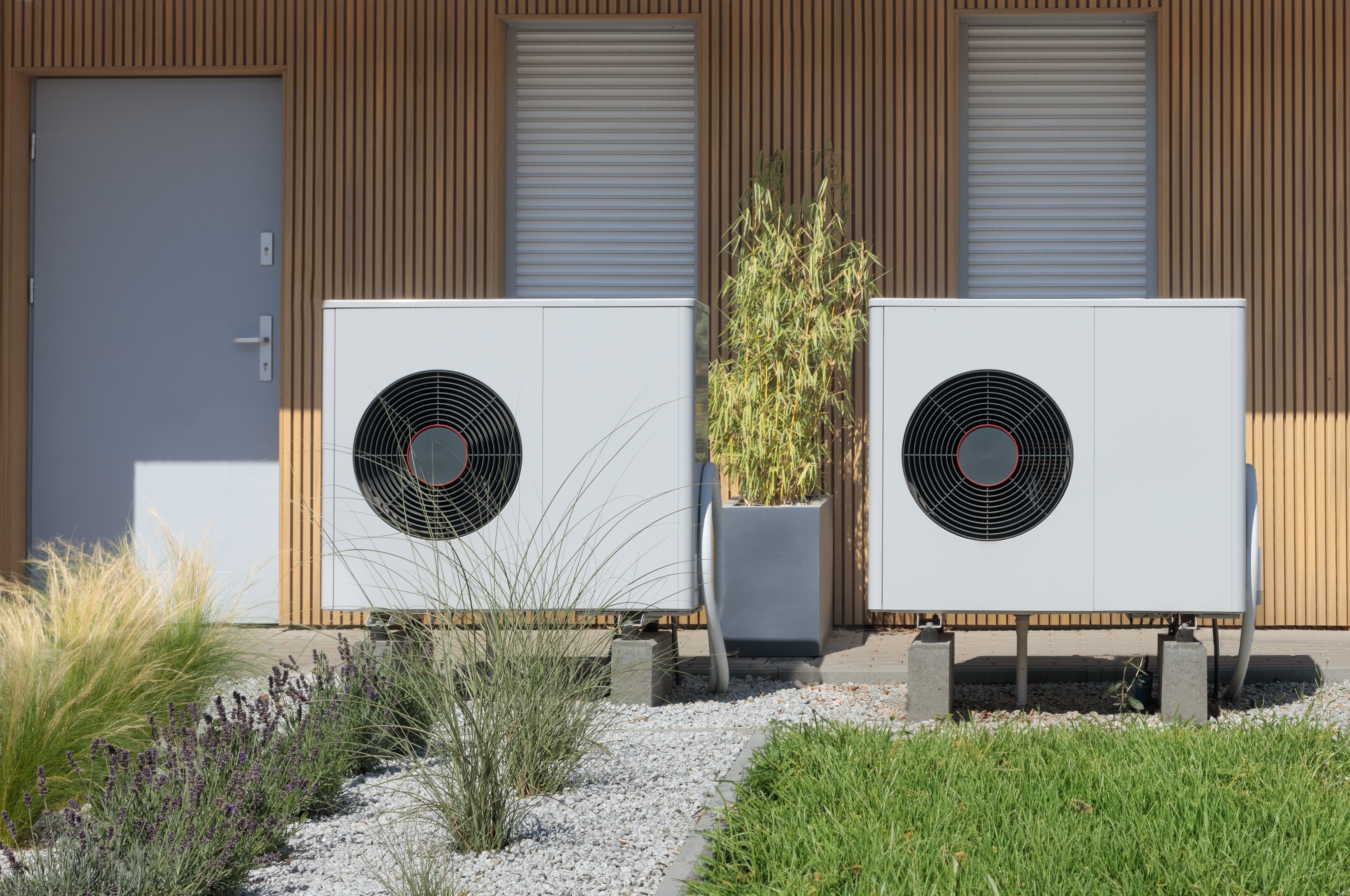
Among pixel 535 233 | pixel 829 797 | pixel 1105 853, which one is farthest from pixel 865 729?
pixel 535 233

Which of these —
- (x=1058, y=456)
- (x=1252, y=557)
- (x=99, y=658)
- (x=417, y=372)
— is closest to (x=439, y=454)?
(x=417, y=372)

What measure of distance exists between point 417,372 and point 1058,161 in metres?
4.15

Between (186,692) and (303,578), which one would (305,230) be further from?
(186,692)

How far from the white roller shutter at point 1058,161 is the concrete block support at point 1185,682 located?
291cm

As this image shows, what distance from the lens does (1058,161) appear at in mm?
6973

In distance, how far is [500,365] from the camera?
4.72 m

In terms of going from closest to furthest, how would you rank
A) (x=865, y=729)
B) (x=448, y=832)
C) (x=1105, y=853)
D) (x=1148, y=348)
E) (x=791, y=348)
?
(x=1105, y=853), (x=448, y=832), (x=865, y=729), (x=1148, y=348), (x=791, y=348)

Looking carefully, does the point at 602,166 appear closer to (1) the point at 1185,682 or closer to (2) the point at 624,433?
(2) the point at 624,433

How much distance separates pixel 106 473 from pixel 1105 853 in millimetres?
6122

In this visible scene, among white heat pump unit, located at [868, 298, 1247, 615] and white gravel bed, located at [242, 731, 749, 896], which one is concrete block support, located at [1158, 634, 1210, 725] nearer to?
white heat pump unit, located at [868, 298, 1247, 615]

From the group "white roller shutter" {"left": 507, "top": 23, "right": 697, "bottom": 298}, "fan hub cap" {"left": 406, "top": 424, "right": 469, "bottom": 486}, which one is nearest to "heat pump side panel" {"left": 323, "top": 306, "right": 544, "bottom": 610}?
"fan hub cap" {"left": 406, "top": 424, "right": 469, "bottom": 486}

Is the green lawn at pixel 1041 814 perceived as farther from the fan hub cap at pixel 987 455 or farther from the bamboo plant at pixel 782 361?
the bamboo plant at pixel 782 361

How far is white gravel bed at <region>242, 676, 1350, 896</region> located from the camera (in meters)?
2.82

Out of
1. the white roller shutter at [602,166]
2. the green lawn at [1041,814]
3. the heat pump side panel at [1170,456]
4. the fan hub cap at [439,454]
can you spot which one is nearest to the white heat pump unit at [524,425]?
the fan hub cap at [439,454]
